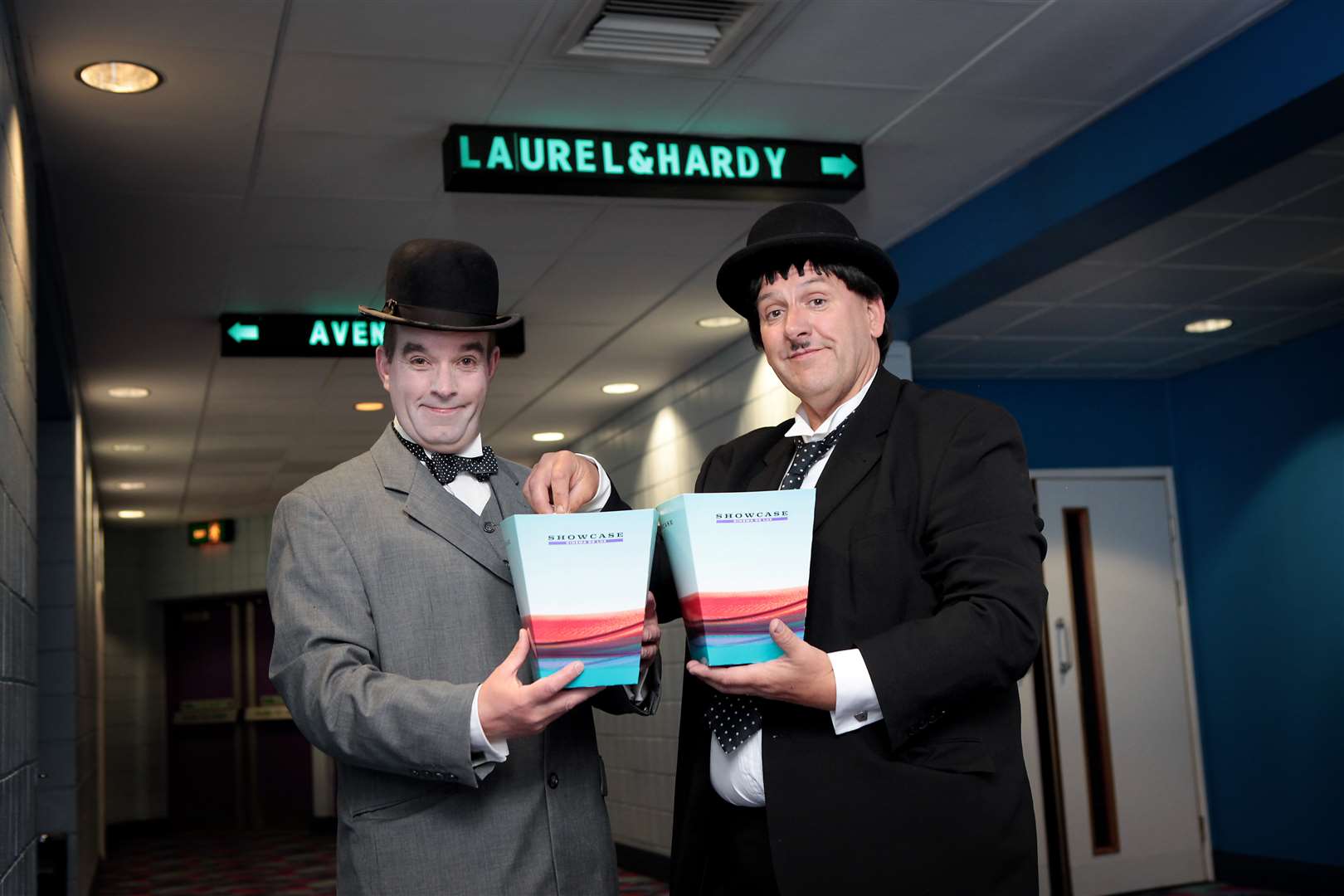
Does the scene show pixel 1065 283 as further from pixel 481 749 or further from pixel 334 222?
pixel 481 749

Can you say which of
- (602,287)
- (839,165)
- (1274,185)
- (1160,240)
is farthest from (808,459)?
(602,287)

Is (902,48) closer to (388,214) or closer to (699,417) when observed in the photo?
(388,214)

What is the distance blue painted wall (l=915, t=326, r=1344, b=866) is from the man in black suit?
563 cm

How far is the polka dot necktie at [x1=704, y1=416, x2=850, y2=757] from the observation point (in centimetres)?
177

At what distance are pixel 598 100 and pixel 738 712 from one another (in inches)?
99.0

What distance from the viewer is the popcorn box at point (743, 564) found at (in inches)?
60.9

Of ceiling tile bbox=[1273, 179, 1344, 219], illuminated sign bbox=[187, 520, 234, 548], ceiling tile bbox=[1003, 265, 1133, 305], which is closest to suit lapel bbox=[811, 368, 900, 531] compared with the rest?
ceiling tile bbox=[1273, 179, 1344, 219]

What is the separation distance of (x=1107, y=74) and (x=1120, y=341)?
327 centimetres

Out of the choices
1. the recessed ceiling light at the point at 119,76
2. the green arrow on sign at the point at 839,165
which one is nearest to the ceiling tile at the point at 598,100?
the green arrow on sign at the point at 839,165

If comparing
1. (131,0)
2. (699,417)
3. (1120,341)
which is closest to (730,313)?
(699,417)

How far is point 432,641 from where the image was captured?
68.1 inches

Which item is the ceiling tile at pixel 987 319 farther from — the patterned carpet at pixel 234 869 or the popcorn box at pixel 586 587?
the popcorn box at pixel 586 587

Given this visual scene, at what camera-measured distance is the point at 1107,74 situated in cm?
380

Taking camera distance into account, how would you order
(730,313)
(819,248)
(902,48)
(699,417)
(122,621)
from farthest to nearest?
(122,621) < (699,417) < (730,313) < (902,48) < (819,248)
